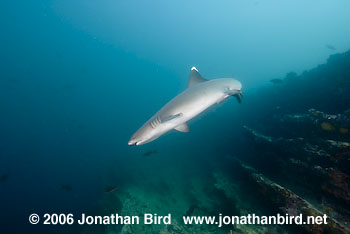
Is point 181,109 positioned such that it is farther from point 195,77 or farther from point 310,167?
point 310,167

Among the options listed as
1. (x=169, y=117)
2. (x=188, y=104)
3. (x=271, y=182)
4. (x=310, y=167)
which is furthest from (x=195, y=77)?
(x=310, y=167)

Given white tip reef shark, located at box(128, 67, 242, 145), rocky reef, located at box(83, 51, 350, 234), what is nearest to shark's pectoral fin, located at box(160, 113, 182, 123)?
white tip reef shark, located at box(128, 67, 242, 145)

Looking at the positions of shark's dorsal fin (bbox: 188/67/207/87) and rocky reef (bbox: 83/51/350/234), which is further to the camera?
rocky reef (bbox: 83/51/350/234)

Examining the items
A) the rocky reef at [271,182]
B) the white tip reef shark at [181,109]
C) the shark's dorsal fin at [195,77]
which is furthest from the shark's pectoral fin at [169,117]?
the rocky reef at [271,182]

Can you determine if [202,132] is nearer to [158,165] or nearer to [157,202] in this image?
[158,165]

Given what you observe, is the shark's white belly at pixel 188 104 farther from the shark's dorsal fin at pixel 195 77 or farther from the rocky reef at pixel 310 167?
the rocky reef at pixel 310 167

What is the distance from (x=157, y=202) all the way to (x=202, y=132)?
9980 millimetres

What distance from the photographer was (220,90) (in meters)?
3.44

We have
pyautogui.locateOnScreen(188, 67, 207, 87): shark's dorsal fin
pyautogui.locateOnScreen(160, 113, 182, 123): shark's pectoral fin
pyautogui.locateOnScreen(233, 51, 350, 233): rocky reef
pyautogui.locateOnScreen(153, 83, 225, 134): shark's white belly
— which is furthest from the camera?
pyautogui.locateOnScreen(233, 51, 350, 233): rocky reef

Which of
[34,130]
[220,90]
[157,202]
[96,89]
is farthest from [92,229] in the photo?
[96,89]

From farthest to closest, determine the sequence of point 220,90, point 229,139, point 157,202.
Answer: point 229,139 → point 157,202 → point 220,90

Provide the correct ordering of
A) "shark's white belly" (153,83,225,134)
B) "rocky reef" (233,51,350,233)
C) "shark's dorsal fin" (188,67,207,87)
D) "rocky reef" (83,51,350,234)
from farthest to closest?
"rocky reef" (83,51,350,234) < "rocky reef" (233,51,350,233) < "shark's dorsal fin" (188,67,207,87) < "shark's white belly" (153,83,225,134)

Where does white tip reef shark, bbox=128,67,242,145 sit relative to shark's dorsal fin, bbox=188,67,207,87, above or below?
below

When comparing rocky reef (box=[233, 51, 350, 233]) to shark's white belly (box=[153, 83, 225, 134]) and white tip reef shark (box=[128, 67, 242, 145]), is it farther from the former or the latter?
shark's white belly (box=[153, 83, 225, 134])
